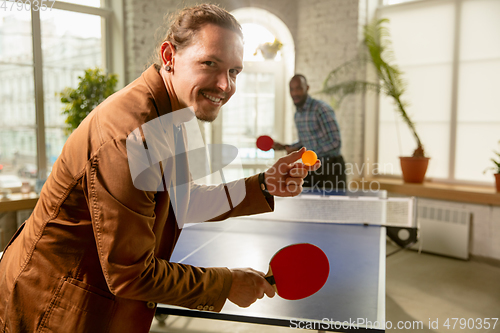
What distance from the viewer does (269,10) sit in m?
5.61

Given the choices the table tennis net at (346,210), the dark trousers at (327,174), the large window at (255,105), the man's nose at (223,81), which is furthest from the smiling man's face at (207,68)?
the large window at (255,105)

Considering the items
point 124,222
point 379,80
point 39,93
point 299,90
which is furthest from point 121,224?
point 379,80

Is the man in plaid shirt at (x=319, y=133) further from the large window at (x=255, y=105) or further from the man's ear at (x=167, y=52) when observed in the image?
the man's ear at (x=167, y=52)

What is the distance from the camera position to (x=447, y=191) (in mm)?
4445

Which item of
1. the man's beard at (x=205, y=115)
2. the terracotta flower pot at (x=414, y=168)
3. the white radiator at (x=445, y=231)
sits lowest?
the white radiator at (x=445, y=231)

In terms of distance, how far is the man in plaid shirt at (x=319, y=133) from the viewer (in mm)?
4336

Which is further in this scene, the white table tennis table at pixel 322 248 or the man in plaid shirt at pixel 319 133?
the man in plaid shirt at pixel 319 133

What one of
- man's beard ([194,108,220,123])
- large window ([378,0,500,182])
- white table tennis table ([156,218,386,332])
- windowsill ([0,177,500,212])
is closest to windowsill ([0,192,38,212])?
windowsill ([0,177,500,212])

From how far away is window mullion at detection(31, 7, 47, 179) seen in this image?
13.9 feet

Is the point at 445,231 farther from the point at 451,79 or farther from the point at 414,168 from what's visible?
the point at 451,79

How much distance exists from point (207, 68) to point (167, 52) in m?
0.16

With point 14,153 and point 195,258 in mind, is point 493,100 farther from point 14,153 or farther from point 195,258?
point 14,153

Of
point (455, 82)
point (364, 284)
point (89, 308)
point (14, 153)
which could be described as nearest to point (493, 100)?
point (455, 82)

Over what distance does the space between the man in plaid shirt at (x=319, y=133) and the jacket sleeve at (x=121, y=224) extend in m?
3.50
